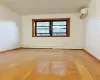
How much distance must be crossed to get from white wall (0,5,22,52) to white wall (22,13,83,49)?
45cm

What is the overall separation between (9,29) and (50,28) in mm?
2459

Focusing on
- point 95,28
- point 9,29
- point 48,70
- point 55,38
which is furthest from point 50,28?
point 48,70

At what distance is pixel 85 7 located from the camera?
645 cm

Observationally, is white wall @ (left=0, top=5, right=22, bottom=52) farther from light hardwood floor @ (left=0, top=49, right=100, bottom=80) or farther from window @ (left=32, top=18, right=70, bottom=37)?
light hardwood floor @ (left=0, top=49, right=100, bottom=80)

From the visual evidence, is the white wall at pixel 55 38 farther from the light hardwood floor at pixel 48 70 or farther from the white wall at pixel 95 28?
the light hardwood floor at pixel 48 70

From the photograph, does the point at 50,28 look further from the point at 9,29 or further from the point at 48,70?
the point at 48,70

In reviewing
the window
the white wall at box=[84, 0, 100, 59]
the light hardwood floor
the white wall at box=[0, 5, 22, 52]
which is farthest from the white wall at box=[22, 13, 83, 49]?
the light hardwood floor

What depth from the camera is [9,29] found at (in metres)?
6.87

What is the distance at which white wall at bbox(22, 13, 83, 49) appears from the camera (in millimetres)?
8000

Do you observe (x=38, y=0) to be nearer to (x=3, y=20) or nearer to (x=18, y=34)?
(x=3, y=20)

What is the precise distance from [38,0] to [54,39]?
126 inches

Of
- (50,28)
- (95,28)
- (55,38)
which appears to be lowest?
(55,38)

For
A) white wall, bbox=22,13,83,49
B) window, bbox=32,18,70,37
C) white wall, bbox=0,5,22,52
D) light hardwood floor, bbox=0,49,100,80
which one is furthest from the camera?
window, bbox=32,18,70,37

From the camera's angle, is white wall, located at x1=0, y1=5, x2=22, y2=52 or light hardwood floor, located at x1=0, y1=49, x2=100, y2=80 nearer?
light hardwood floor, located at x1=0, y1=49, x2=100, y2=80
